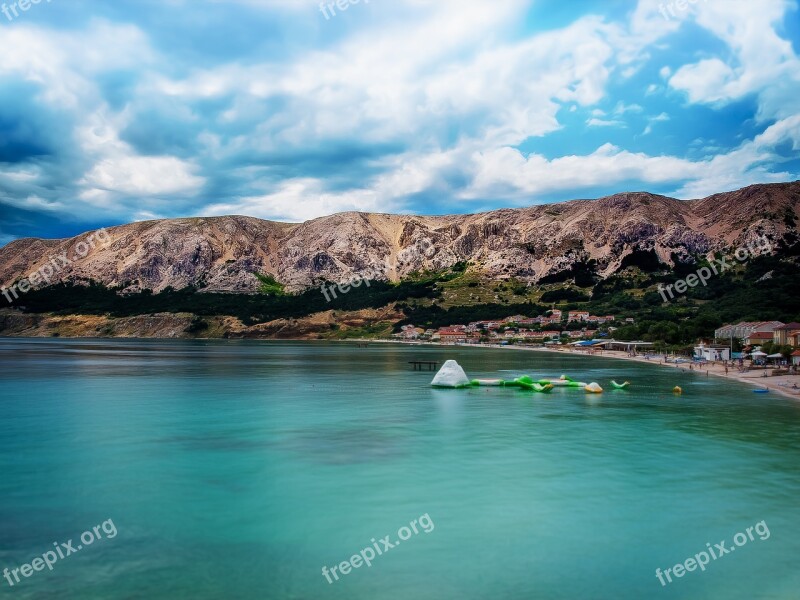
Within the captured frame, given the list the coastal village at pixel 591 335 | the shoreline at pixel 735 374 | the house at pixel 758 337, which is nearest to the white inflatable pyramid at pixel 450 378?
the shoreline at pixel 735 374

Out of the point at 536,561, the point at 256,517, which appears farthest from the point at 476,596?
the point at 256,517

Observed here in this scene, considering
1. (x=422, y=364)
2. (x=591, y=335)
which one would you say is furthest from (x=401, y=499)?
(x=591, y=335)

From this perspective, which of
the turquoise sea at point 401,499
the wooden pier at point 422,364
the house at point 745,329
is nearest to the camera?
the turquoise sea at point 401,499

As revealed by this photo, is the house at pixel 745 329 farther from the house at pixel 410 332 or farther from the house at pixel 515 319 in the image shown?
the house at pixel 410 332

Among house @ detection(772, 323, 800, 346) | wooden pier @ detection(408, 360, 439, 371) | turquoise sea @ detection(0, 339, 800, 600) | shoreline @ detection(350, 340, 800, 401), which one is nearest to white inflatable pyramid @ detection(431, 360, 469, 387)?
turquoise sea @ detection(0, 339, 800, 600)

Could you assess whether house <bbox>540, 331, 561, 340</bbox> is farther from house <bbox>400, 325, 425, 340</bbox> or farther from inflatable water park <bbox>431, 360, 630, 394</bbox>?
inflatable water park <bbox>431, 360, 630, 394</bbox>

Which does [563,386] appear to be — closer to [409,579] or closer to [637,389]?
[637,389]
